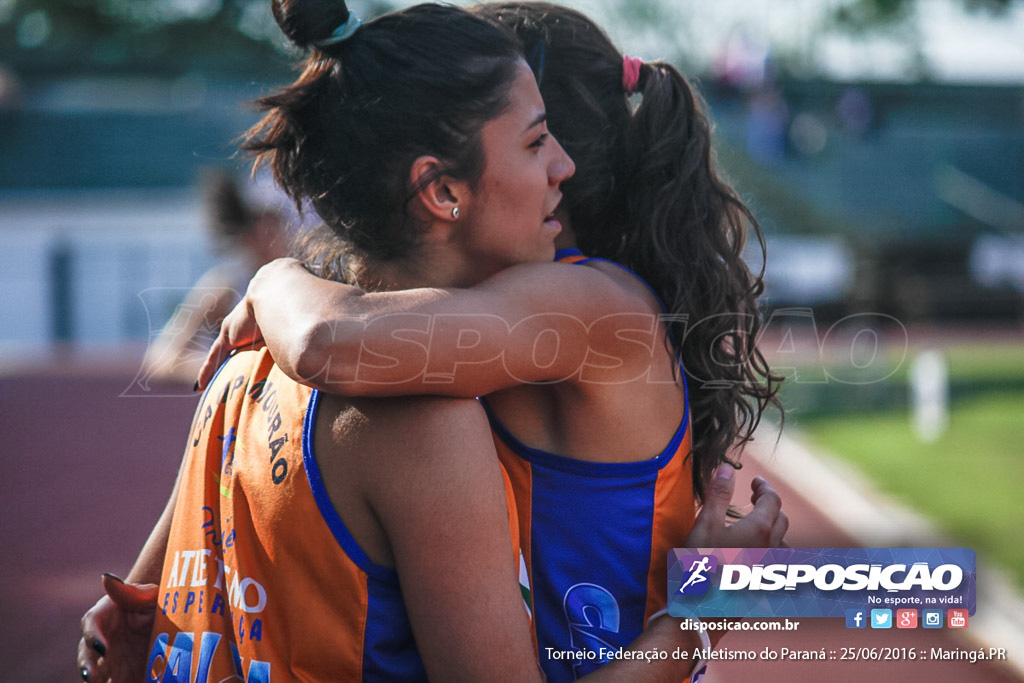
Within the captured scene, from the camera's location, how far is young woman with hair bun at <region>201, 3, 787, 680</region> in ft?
4.92

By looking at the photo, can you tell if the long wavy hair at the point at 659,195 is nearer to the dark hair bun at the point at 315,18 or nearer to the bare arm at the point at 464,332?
the bare arm at the point at 464,332

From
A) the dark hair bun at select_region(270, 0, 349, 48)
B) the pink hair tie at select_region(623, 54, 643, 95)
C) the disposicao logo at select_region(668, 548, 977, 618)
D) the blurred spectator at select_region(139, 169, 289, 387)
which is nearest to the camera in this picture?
the dark hair bun at select_region(270, 0, 349, 48)

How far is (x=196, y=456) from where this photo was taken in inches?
65.8

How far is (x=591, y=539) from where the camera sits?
166cm

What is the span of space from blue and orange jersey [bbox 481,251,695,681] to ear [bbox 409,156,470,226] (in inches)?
9.4

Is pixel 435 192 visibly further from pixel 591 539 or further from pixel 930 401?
pixel 930 401

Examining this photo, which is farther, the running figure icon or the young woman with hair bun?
the running figure icon

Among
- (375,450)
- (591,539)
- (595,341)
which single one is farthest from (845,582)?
(375,450)

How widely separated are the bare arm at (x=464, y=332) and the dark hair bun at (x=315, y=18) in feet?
1.36

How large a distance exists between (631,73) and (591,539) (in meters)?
0.96

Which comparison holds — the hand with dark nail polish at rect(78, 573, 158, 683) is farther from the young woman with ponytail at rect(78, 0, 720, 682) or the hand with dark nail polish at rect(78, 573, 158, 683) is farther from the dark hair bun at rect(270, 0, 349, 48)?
the dark hair bun at rect(270, 0, 349, 48)

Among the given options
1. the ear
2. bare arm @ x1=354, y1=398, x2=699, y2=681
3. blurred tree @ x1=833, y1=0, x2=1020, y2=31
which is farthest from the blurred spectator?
blurred tree @ x1=833, y1=0, x2=1020, y2=31

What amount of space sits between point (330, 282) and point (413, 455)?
441 millimetres

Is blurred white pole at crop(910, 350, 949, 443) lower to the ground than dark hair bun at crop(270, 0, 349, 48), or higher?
higher
